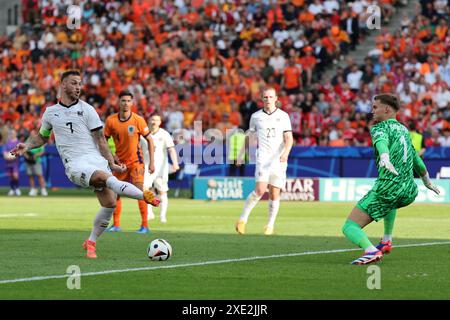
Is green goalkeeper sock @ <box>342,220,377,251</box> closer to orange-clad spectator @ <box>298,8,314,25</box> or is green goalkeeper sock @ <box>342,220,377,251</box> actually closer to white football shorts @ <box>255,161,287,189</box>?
white football shorts @ <box>255,161,287,189</box>

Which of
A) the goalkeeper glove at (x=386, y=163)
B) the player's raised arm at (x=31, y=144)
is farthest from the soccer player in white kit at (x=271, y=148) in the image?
the goalkeeper glove at (x=386, y=163)

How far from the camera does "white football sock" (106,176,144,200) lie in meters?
13.7

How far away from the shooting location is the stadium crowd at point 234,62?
113ft

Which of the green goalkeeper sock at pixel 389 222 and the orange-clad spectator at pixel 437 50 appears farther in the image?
the orange-clad spectator at pixel 437 50

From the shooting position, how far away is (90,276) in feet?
40.0

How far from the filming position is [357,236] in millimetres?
13438

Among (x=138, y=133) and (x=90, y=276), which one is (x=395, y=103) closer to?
(x=90, y=276)

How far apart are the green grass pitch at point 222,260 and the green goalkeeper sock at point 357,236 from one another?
0.29m

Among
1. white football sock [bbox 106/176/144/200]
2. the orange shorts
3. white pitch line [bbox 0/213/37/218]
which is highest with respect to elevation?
white football sock [bbox 106/176/144/200]

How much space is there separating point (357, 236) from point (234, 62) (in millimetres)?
25868

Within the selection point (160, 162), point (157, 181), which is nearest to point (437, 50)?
point (160, 162)

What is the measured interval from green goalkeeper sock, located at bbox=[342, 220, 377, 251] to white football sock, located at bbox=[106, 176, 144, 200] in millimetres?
2454

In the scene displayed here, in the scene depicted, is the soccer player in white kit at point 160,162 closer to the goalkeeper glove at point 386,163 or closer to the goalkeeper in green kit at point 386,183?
the goalkeeper in green kit at point 386,183

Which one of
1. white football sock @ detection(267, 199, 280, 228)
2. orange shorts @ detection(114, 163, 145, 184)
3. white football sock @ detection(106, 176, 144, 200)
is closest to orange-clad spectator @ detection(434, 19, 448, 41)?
white football sock @ detection(267, 199, 280, 228)
